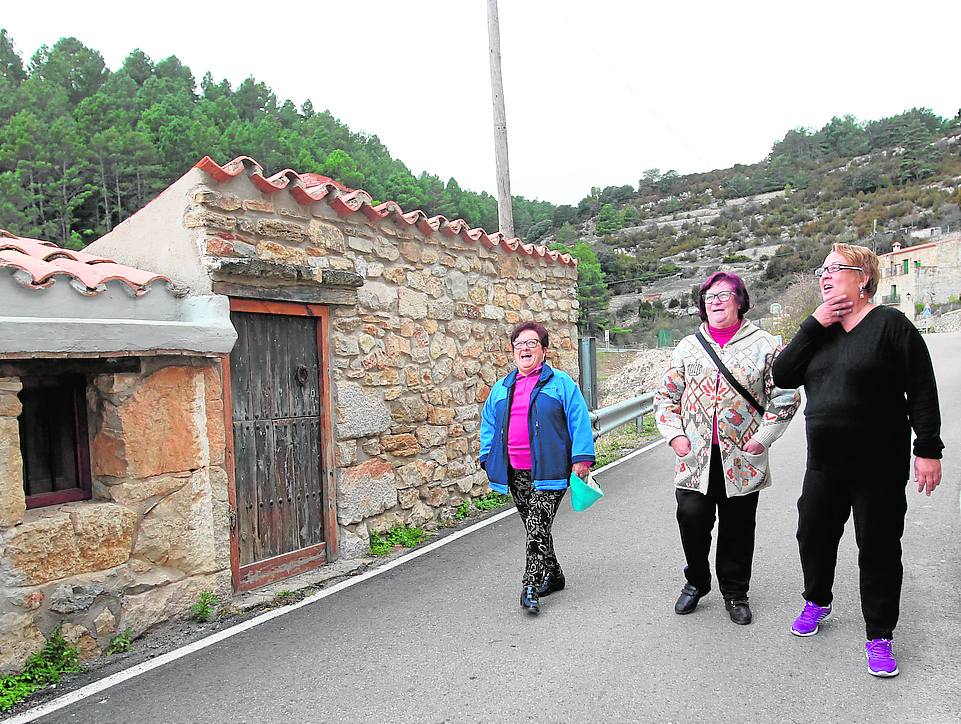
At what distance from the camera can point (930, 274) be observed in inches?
1662

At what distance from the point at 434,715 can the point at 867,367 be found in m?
2.32

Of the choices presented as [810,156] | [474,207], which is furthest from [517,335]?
[810,156]

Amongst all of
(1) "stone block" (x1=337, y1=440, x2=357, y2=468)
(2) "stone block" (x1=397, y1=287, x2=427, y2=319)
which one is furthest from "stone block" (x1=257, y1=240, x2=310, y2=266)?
(1) "stone block" (x1=337, y1=440, x2=357, y2=468)

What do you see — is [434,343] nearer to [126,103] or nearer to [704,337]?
[704,337]

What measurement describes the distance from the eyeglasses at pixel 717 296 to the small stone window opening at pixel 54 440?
345cm

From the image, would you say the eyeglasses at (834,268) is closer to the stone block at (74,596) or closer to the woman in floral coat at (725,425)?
the woman in floral coat at (725,425)

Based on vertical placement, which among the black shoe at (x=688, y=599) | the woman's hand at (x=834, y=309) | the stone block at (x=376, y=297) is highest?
the stone block at (x=376, y=297)

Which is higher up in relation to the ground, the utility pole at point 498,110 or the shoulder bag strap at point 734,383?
the utility pole at point 498,110

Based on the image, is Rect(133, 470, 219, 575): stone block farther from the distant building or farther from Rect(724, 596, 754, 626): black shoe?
the distant building

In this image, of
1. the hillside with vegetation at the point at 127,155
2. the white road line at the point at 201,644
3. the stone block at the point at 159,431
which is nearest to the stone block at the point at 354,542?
the white road line at the point at 201,644

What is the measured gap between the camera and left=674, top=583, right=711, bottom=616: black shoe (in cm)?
400

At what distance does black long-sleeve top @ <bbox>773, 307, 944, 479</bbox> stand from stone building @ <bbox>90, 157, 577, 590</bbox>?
11.2ft

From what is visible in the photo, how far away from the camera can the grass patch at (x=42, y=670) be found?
11.1ft

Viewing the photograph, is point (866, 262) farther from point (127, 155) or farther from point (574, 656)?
point (127, 155)
